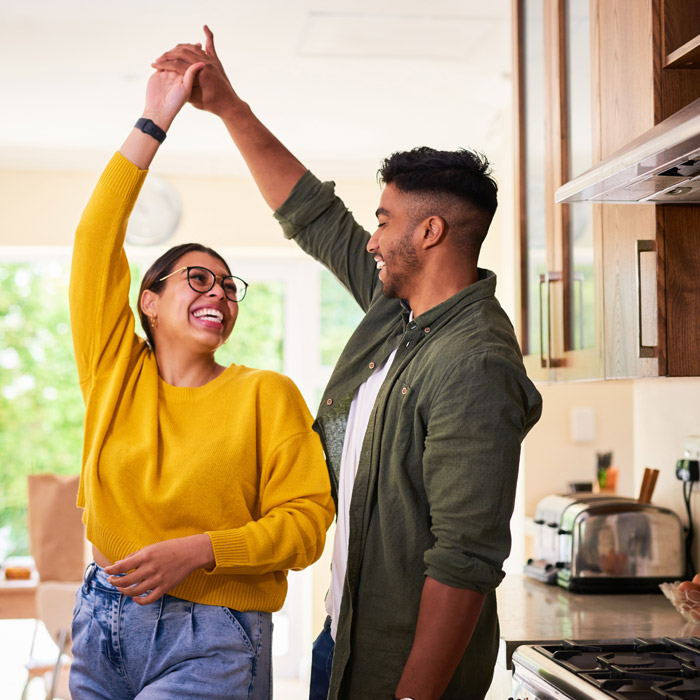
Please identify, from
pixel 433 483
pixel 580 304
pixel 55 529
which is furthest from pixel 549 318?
pixel 55 529

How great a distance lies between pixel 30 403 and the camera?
7.27 meters

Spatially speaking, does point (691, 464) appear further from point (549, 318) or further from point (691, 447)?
point (549, 318)

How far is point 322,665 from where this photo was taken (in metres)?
1.68

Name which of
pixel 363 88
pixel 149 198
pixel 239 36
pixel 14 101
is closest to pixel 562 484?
pixel 363 88

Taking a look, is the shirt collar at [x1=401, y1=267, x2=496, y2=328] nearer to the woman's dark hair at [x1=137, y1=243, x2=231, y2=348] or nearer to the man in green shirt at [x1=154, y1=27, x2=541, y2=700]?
the man in green shirt at [x1=154, y1=27, x2=541, y2=700]

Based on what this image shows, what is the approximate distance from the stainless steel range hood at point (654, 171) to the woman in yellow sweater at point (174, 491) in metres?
0.64

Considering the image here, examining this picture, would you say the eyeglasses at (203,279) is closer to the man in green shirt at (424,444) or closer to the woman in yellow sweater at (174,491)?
the woman in yellow sweater at (174,491)

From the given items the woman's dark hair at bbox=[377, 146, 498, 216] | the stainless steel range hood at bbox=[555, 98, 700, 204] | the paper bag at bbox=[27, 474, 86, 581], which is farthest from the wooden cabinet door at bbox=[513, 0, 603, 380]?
the paper bag at bbox=[27, 474, 86, 581]

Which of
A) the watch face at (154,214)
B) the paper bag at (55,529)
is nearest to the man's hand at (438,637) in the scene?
the paper bag at (55,529)

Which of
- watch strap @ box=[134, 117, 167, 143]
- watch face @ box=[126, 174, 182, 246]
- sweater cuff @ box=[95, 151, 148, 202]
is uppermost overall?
watch face @ box=[126, 174, 182, 246]

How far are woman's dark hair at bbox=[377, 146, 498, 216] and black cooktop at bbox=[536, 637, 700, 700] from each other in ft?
2.61

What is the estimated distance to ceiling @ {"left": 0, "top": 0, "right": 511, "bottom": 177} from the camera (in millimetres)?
3215

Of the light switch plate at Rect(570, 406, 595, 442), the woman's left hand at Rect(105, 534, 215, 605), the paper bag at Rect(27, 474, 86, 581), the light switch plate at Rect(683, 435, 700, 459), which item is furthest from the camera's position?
the light switch plate at Rect(570, 406, 595, 442)

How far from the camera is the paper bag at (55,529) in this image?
3707 millimetres
